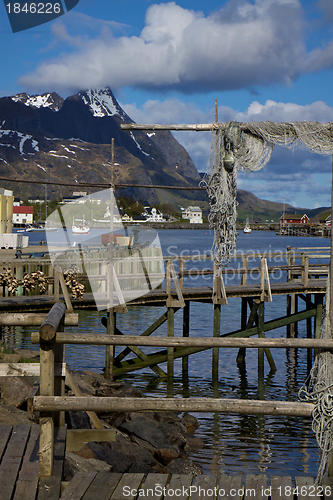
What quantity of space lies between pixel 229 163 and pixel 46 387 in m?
3.04

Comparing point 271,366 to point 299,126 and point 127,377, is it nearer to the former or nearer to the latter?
point 127,377

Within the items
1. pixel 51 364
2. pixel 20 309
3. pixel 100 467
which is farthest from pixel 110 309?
pixel 51 364

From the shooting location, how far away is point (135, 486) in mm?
3910

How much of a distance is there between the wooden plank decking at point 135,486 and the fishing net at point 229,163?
2370 millimetres

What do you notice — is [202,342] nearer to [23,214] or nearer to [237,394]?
[237,394]

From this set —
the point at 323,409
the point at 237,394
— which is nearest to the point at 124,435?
the point at 323,409

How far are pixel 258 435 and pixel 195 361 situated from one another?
6.92 m

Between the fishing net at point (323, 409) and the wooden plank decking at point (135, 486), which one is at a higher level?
the fishing net at point (323, 409)

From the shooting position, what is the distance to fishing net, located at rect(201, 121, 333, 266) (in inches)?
216

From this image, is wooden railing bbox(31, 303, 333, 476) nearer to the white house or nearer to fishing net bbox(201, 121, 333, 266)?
fishing net bbox(201, 121, 333, 266)

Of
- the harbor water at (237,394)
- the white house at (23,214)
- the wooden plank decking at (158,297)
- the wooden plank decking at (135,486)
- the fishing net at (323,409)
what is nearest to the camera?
the wooden plank decking at (135,486)

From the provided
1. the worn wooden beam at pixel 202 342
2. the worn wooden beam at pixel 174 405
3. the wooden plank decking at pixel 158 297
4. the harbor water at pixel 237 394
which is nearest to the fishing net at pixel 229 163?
the worn wooden beam at pixel 202 342

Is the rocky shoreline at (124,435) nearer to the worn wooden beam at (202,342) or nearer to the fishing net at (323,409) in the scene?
the worn wooden beam at (202,342)

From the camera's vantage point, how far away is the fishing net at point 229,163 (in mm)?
5492
